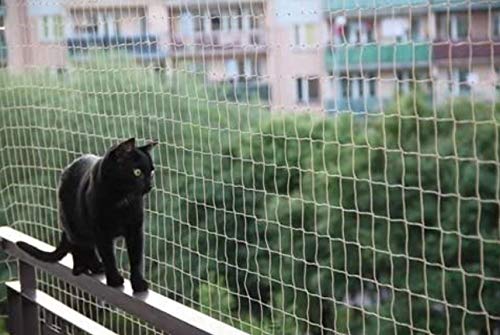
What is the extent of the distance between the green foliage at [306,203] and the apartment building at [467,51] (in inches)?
1.4

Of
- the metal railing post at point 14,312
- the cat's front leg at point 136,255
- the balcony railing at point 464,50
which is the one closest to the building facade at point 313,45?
the balcony railing at point 464,50

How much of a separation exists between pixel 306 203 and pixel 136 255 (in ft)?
1.45

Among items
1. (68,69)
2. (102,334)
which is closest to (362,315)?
(102,334)

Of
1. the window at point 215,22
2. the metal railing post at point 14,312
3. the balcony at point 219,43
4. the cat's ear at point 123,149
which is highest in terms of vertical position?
the window at point 215,22

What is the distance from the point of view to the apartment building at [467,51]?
136 centimetres

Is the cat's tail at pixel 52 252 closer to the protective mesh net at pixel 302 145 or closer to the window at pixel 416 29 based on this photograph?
the protective mesh net at pixel 302 145

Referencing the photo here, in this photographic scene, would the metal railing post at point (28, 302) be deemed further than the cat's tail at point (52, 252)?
Yes

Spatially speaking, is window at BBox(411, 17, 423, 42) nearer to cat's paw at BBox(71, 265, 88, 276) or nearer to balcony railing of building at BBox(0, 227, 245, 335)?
balcony railing of building at BBox(0, 227, 245, 335)

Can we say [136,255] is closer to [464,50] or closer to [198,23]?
[198,23]

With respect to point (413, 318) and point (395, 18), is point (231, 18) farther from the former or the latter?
point (413, 318)

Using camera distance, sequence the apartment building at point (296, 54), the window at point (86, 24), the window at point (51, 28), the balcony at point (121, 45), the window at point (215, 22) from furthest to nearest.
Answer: the window at point (51, 28) → the window at point (86, 24) → the balcony at point (121, 45) → the window at point (215, 22) → the apartment building at point (296, 54)

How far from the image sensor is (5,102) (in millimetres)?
3098

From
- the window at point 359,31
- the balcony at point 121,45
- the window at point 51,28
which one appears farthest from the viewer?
the window at point 51,28

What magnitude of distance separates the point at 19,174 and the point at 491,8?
203cm
